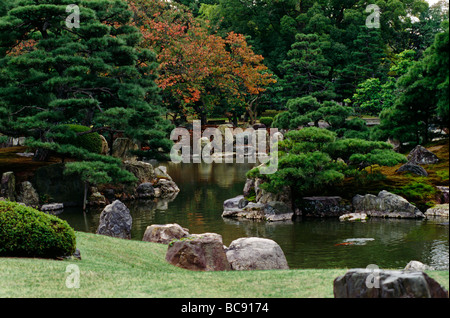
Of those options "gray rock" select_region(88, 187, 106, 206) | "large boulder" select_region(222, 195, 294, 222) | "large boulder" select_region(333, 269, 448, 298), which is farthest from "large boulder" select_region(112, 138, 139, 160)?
"large boulder" select_region(333, 269, 448, 298)

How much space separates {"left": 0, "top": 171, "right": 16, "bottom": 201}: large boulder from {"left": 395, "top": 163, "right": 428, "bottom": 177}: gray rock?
47.9ft

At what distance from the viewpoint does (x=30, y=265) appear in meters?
8.79

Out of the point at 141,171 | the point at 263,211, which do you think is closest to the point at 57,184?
the point at 141,171

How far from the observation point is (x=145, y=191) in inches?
933

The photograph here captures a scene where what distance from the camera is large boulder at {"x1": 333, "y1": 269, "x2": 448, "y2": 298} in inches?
200

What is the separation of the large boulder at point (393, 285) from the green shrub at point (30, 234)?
6042 mm

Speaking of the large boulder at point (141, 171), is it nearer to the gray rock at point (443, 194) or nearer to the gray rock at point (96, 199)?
the gray rock at point (96, 199)

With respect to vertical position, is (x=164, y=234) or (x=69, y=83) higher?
(x=69, y=83)

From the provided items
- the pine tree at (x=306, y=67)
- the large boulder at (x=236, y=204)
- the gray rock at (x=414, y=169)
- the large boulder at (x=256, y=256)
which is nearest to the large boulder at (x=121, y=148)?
the large boulder at (x=236, y=204)

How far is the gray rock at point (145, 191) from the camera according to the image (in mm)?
23606

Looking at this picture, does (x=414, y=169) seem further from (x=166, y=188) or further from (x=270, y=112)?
(x=270, y=112)

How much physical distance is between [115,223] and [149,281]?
261 inches

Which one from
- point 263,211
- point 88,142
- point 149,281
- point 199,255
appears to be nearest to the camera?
point 149,281
